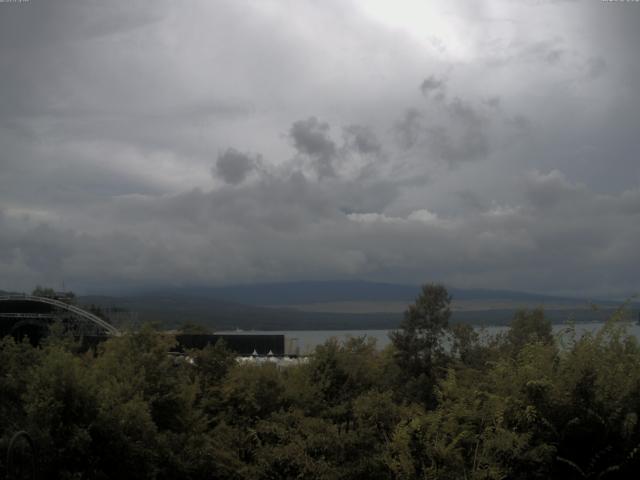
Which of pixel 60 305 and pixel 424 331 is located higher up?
pixel 60 305

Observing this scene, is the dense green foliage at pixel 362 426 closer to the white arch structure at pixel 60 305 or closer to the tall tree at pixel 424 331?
the tall tree at pixel 424 331

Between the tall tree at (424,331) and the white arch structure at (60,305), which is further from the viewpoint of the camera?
the white arch structure at (60,305)

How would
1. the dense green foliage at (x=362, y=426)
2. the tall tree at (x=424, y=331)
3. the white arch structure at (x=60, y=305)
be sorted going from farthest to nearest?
the white arch structure at (x=60, y=305)
the tall tree at (x=424, y=331)
the dense green foliage at (x=362, y=426)

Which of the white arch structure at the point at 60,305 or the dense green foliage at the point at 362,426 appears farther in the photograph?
the white arch structure at the point at 60,305

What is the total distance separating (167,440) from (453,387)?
534cm

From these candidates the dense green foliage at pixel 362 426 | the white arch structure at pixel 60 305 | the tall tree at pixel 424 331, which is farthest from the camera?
the white arch structure at pixel 60 305

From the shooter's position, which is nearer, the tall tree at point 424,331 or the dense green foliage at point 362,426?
the dense green foliage at point 362,426

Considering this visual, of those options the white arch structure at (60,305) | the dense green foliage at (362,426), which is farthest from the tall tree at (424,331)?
the white arch structure at (60,305)

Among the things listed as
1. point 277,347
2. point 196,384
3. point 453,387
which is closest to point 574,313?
point 453,387

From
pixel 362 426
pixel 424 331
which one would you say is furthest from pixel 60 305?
pixel 362 426

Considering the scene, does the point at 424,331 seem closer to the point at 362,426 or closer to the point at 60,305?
the point at 362,426

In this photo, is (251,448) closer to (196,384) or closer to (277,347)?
(196,384)

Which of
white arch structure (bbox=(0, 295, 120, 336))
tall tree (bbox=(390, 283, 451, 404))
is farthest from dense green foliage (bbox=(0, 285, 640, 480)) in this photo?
white arch structure (bbox=(0, 295, 120, 336))

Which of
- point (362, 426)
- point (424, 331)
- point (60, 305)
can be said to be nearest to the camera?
point (362, 426)
